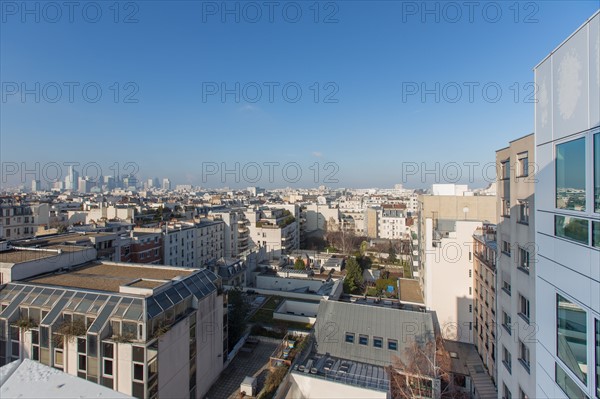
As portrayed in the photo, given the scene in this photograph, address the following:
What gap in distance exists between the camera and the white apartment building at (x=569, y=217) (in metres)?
2.92

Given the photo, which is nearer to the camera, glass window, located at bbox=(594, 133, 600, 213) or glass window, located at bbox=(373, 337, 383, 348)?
glass window, located at bbox=(594, 133, 600, 213)

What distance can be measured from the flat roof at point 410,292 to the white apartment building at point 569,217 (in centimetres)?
1519

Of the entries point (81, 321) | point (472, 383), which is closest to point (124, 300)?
point (81, 321)

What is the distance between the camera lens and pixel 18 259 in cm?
1160

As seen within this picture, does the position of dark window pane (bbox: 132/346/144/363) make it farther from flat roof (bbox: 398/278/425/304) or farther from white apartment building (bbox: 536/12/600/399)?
flat roof (bbox: 398/278/425/304)

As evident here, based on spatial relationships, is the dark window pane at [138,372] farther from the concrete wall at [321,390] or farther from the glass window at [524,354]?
the glass window at [524,354]

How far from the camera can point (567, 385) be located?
3412 millimetres

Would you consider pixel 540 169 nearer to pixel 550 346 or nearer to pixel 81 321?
pixel 550 346

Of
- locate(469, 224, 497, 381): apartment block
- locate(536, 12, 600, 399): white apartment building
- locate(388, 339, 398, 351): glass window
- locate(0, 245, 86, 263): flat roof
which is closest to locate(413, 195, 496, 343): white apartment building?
locate(469, 224, 497, 381): apartment block

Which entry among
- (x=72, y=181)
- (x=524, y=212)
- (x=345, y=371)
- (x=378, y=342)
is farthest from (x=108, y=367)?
(x=72, y=181)

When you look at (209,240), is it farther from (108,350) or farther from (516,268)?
(516,268)

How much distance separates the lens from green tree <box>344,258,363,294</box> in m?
22.2

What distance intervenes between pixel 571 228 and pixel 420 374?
351 inches

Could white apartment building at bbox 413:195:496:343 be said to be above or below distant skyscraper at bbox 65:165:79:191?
below
